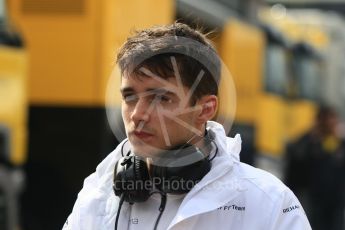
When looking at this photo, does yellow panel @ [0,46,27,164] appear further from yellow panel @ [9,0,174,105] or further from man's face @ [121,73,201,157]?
man's face @ [121,73,201,157]

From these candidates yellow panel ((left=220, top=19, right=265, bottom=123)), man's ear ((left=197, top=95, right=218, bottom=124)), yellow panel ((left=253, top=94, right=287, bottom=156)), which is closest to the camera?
man's ear ((left=197, top=95, right=218, bottom=124))

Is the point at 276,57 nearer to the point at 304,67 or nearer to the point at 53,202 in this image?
the point at 304,67

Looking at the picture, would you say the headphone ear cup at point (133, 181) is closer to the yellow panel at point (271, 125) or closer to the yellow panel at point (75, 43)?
the yellow panel at point (75, 43)

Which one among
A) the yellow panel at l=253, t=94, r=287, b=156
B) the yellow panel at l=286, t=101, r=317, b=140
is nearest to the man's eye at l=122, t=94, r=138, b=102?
the yellow panel at l=253, t=94, r=287, b=156

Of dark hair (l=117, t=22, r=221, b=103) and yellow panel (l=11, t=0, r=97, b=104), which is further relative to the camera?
yellow panel (l=11, t=0, r=97, b=104)

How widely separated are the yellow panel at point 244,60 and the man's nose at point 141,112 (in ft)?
22.3

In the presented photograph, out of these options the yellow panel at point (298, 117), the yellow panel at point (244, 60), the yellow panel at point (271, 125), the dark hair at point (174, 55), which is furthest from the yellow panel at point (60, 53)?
the yellow panel at point (298, 117)

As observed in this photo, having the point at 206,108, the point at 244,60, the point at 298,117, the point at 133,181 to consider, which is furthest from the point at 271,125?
the point at 133,181

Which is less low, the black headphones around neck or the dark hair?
the dark hair

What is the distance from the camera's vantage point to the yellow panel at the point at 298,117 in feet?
41.1

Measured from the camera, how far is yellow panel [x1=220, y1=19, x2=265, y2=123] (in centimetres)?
938

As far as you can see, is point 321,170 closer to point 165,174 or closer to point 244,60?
point 244,60

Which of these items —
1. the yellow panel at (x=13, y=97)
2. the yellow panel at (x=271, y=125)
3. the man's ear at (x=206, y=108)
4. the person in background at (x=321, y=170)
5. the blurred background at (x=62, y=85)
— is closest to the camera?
the man's ear at (x=206, y=108)

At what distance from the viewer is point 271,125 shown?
11.7m
